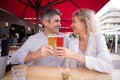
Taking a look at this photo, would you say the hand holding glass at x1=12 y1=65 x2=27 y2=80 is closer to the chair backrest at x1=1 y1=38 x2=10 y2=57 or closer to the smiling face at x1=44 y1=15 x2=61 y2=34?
the chair backrest at x1=1 y1=38 x2=10 y2=57

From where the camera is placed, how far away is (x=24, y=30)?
1376 centimetres

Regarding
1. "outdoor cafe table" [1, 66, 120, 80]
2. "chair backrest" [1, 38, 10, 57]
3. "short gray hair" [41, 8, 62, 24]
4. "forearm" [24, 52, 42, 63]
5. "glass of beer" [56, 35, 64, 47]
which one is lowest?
"outdoor cafe table" [1, 66, 120, 80]

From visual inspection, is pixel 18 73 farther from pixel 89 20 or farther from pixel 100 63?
pixel 89 20

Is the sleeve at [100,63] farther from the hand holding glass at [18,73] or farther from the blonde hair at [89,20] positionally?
the hand holding glass at [18,73]

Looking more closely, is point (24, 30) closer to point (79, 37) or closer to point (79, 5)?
point (79, 5)

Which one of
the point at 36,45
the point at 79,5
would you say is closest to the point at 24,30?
the point at 79,5

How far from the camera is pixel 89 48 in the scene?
200 cm

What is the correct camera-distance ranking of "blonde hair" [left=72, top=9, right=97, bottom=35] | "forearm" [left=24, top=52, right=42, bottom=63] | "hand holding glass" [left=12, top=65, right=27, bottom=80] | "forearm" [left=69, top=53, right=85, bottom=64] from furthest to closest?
"blonde hair" [left=72, top=9, right=97, bottom=35] → "forearm" [left=24, top=52, right=42, bottom=63] → "forearm" [left=69, top=53, right=85, bottom=64] → "hand holding glass" [left=12, top=65, right=27, bottom=80]

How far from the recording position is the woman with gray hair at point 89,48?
171 centimetres

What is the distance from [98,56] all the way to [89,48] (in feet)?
0.60

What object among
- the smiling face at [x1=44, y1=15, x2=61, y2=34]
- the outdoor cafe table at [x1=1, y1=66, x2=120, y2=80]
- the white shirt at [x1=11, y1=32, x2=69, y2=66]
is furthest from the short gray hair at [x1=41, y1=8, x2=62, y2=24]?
the outdoor cafe table at [x1=1, y1=66, x2=120, y2=80]

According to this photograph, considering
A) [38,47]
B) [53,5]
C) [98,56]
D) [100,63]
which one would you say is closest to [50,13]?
[38,47]

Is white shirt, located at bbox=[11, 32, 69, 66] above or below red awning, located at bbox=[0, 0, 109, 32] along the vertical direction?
below

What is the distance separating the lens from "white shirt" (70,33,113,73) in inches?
68.0
